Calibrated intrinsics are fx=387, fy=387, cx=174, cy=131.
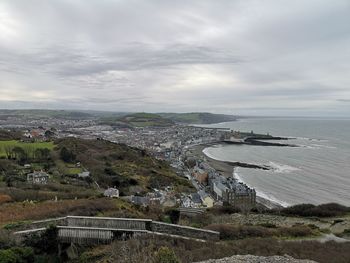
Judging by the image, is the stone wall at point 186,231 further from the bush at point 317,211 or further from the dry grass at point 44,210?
the bush at point 317,211

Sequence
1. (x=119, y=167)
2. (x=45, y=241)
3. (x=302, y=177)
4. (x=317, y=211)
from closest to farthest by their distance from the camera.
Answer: (x=45, y=241), (x=317, y=211), (x=119, y=167), (x=302, y=177)

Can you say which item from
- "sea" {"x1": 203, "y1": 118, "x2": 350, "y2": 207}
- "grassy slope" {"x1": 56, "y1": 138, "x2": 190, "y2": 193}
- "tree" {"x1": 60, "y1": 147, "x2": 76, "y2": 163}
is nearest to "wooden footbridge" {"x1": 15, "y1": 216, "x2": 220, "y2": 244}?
"grassy slope" {"x1": 56, "y1": 138, "x2": 190, "y2": 193}

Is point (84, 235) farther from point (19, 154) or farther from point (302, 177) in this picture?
point (302, 177)

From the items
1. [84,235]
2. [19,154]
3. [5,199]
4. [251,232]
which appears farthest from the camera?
[19,154]

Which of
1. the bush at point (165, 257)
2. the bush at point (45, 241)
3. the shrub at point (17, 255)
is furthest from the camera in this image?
the bush at point (45, 241)

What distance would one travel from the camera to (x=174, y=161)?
2773 inches

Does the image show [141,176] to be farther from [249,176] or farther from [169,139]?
[169,139]

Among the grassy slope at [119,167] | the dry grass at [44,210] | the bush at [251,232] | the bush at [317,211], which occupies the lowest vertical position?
the grassy slope at [119,167]

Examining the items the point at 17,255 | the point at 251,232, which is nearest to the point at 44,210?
the point at 17,255

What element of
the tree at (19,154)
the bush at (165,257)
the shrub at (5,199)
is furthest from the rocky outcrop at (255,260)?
the tree at (19,154)

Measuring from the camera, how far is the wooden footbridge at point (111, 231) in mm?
13164

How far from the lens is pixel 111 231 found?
1329 cm

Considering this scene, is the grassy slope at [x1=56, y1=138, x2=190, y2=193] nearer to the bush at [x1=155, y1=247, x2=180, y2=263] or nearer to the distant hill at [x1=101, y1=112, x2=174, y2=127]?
the bush at [x1=155, y1=247, x2=180, y2=263]

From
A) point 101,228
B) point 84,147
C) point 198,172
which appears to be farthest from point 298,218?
point 84,147
